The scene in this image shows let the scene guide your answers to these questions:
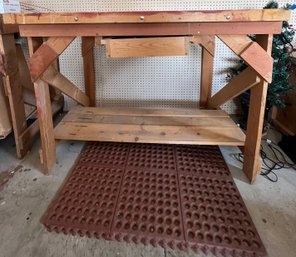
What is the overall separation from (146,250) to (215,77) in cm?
155

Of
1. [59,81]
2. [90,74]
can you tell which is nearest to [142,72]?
[90,74]

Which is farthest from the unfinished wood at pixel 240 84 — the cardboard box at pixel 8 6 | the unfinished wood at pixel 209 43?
the cardboard box at pixel 8 6

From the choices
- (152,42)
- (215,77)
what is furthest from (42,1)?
(215,77)

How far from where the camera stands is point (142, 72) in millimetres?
2137

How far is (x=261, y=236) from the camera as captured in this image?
3.39 ft

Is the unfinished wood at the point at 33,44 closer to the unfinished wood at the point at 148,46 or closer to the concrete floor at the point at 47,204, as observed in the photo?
the unfinished wood at the point at 148,46

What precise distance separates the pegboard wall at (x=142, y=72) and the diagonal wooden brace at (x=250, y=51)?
3.06 feet

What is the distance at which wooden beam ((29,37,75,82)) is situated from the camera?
1176 mm

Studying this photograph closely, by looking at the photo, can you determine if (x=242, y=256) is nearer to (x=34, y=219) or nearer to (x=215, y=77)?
(x=34, y=219)

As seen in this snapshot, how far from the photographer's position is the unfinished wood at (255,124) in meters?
1.20

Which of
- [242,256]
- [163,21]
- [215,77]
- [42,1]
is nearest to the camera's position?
[242,256]

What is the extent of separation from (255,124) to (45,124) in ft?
3.43

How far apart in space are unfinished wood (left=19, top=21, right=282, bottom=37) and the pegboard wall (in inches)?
37.3

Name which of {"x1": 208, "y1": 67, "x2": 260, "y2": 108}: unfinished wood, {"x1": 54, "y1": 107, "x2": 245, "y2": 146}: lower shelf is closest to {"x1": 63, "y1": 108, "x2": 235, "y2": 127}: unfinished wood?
{"x1": 54, "y1": 107, "x2": 245, "y2": 146}: lower shelf
